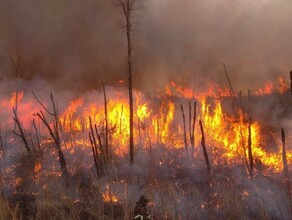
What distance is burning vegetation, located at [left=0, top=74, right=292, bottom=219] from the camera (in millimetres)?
18906

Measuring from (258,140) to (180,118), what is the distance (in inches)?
405

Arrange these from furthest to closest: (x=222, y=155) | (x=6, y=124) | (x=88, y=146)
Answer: (x=6, y=124) < (x=88, y=146) < (x=222, y=155)

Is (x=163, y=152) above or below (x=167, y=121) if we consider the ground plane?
below

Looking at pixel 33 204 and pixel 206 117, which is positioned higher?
pixel 206 117

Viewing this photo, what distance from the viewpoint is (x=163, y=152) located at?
3006cm

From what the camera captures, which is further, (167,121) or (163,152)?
(167,121)

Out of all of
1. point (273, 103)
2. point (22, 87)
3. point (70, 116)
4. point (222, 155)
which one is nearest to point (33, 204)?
point (222, 155)

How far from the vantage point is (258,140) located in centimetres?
2967

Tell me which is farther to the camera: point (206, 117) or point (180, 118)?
point (180, 118)

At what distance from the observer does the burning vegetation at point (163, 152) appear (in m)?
18.9

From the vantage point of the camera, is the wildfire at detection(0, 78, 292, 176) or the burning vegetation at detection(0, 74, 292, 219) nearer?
the burning vegetation at detection(0, 74, 292, 219)

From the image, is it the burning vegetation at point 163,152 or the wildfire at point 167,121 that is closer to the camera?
the burning vegetation at point 163,152

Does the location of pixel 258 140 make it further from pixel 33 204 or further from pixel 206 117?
pixel 33 204

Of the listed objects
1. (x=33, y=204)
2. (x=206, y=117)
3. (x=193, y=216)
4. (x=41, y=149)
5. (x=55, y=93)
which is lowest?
(x=193, y=216)
